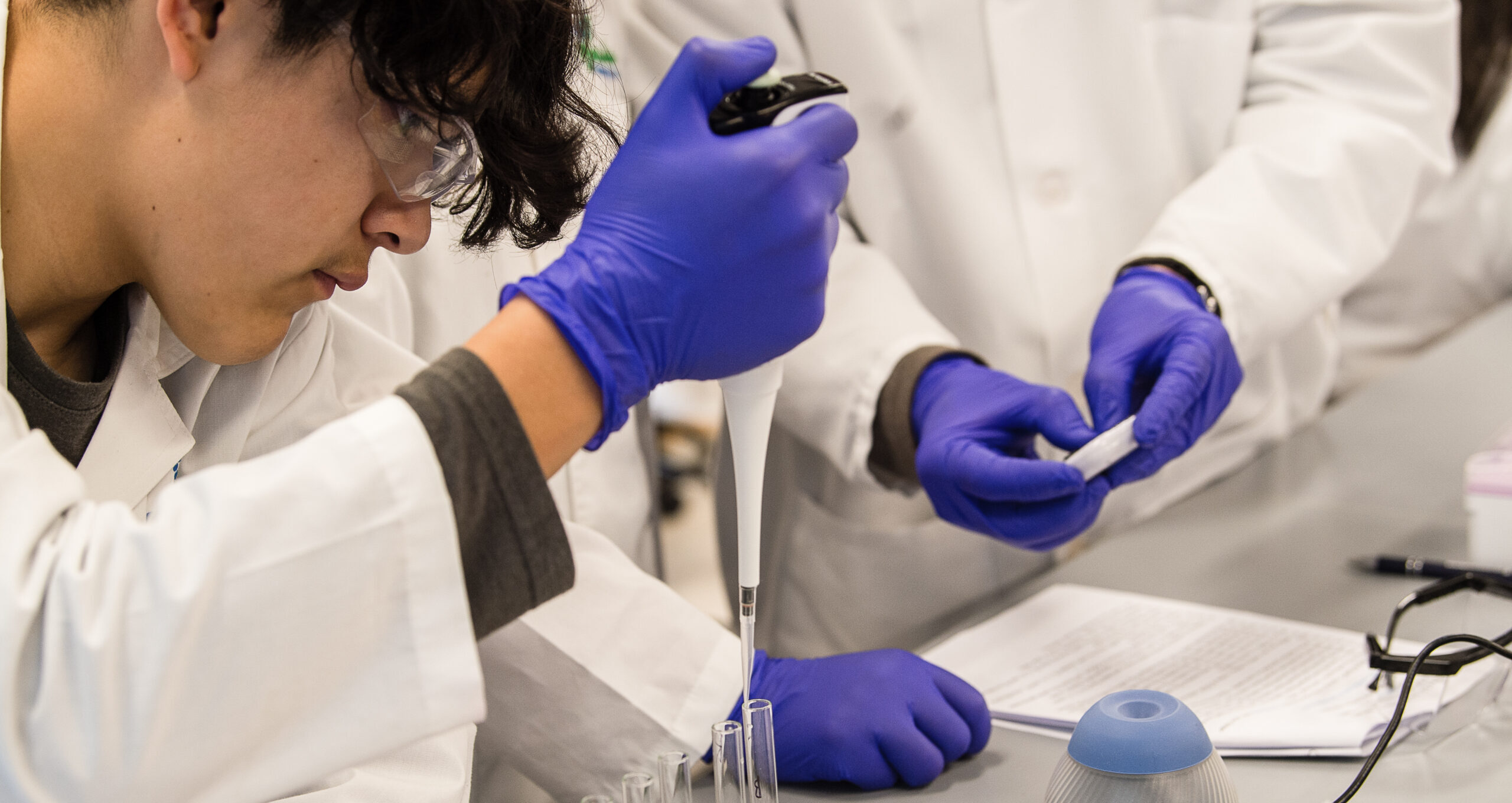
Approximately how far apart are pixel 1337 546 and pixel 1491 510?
0.19m

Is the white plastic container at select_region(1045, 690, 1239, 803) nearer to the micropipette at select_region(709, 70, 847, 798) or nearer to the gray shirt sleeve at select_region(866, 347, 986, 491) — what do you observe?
the micropipette at select_region(709, 70, 847, 798)

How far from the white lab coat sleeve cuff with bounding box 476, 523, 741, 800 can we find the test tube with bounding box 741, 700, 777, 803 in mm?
183

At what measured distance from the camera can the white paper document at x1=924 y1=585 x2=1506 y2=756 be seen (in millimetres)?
991

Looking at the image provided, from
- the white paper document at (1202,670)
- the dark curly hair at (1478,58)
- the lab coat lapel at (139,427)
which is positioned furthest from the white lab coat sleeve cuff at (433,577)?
the dark curly hair at (1478,58)

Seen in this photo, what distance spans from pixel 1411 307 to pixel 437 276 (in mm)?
1997

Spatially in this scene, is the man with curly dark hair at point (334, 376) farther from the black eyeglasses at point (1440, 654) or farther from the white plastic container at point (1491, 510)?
the white plastic container at point (1491, 510)

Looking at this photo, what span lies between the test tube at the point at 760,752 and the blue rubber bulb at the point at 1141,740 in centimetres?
21

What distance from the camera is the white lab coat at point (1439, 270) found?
230cm

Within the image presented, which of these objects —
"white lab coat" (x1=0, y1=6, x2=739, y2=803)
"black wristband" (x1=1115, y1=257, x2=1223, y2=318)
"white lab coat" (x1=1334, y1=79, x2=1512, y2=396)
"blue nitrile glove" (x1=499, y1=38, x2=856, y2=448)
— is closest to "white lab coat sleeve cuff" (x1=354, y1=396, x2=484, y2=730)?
"white lab coat" (x1=0, y1=6, x2=739, y2=803)

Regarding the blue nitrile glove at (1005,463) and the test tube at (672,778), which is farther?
the blue nitrile glove at (1005,463)

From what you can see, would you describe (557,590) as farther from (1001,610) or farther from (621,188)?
(1001,610)

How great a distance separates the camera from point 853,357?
57.5 inches

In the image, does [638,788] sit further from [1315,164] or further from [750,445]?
[1315,164]

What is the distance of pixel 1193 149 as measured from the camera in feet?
5.70
